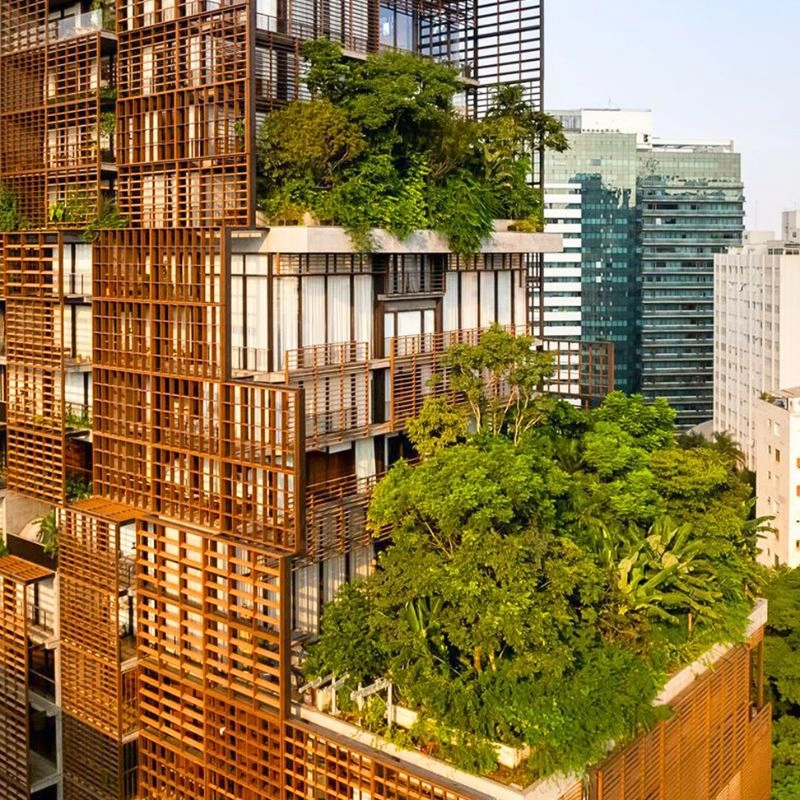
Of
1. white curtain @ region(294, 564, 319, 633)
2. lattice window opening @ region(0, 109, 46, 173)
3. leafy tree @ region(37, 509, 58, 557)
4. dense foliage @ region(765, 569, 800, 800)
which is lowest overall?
dense foliage @ region(765, 569, 800, 800)

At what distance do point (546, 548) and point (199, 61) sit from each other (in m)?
9.74

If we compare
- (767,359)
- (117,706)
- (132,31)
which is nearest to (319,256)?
(132,31)

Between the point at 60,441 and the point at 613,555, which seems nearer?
the point at 613,555

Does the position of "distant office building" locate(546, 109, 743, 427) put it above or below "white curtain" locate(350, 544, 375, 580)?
above

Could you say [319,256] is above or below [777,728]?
above

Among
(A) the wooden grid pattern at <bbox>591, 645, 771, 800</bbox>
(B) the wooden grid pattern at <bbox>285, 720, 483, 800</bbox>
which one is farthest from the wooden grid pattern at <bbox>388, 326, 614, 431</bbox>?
(A) the wooden grid pattern at <bbox>591, 645, 771, 800</bbox>

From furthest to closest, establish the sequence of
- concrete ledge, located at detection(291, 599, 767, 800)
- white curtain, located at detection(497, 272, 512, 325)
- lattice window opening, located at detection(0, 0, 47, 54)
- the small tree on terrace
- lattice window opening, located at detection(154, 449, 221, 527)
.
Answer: white curtain, located at detection(497, 272, 512, 325) < lattice window opening, located at detection(0, 0, 47, 54) < the small tree on terrace < lattice window opening, located at detection(154, 449, 221, 527) < concrete ledge, located at detection(291, 599, 767, 800)

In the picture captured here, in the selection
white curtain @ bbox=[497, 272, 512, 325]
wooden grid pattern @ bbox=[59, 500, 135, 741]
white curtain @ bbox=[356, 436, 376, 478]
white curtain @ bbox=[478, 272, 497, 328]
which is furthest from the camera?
white curtain @ bbox=[497, 272, 512, 325]

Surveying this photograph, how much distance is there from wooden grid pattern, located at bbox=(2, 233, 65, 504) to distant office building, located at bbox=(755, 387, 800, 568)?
35473mm

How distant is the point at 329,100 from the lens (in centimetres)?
1855

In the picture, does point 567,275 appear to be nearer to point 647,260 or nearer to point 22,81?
point 647,260

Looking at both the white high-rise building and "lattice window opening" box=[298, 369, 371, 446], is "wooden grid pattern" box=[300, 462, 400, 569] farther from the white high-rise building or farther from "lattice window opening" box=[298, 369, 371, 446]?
the white high-rise building

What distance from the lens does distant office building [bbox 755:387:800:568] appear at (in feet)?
159

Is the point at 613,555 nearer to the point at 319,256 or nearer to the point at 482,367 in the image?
the point at 482,367
